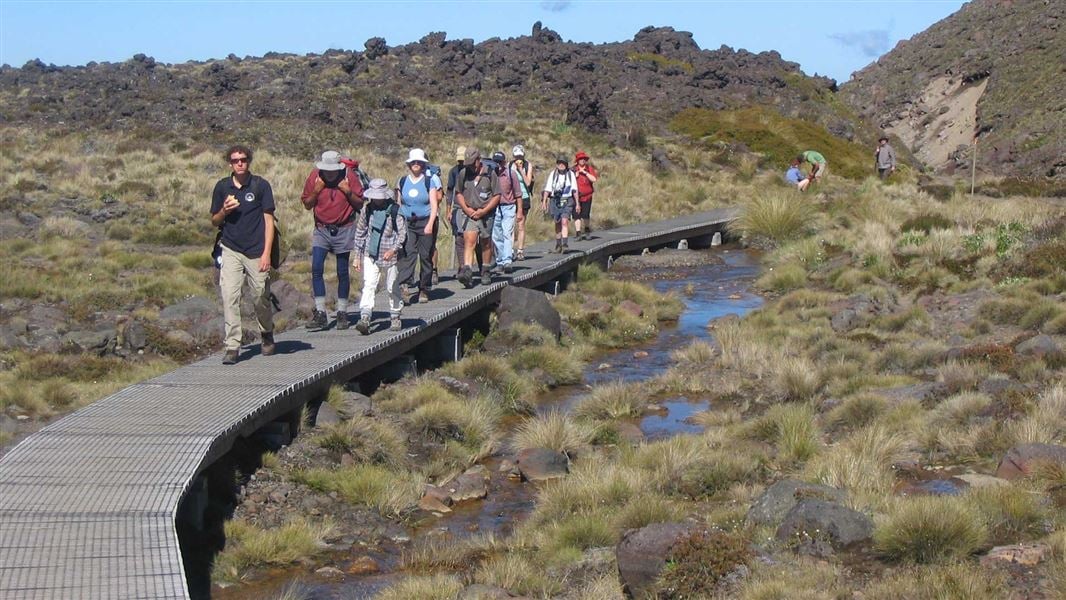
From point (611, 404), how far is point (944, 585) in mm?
6347

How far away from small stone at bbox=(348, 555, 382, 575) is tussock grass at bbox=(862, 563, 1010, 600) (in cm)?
319

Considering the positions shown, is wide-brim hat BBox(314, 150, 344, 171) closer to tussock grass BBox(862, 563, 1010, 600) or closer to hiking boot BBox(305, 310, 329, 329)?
hiking boot BBox(305, 310, 329, 329)

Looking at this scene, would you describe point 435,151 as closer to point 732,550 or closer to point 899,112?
point 732,550

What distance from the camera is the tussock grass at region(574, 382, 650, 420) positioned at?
40.8 feet

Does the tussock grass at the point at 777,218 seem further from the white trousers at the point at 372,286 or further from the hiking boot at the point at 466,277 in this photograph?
the white trousers at the point at 372,286

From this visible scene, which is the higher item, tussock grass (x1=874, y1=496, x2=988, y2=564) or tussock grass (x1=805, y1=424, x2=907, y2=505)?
tussock grass (x1=874, y1=496, x2=988, y2=564)

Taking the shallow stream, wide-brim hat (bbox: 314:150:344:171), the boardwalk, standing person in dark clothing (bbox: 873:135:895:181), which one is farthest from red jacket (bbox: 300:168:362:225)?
standing person in dark clothing (bbox: 873:135:895:181)

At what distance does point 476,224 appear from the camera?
15.9 meters

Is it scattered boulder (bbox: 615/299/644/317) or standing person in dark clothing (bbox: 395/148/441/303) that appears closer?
standing person in dark clothing (bbox: 395/148/441/303)

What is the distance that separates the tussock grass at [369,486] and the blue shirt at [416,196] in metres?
4.92

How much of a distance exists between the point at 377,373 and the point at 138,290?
6.44 metres

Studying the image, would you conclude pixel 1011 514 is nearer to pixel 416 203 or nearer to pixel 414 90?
pixel 416 203

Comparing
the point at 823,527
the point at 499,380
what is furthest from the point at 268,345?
the point at 823,527

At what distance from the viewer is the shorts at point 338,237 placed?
41.5ft
